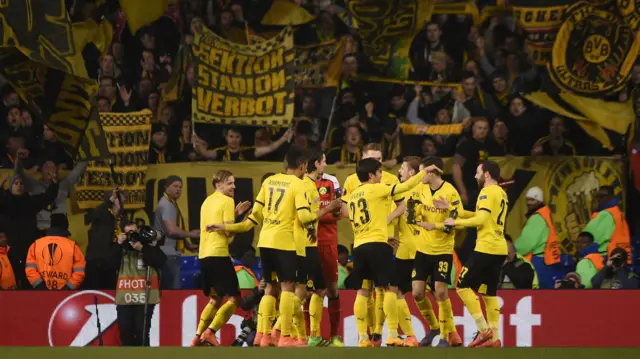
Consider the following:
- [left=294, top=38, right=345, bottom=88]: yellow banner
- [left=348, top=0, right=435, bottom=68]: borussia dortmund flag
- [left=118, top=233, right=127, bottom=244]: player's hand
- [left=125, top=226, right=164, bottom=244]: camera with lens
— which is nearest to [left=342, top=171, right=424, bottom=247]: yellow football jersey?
[left=125, top=226, right=164, bottom=244]: camera with lens

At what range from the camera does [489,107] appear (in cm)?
1922

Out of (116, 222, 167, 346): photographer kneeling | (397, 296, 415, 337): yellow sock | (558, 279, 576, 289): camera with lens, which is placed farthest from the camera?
(558, 279, 576, 289): camera with lens

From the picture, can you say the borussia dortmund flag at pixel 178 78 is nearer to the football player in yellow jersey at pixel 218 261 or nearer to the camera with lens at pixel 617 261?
the football player in yellow jersey at pixel 218 261

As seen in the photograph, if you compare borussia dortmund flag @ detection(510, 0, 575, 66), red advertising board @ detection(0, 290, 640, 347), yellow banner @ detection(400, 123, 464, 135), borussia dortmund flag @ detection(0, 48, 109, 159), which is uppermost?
borussia dortmund flag @ detection(510, 0, 575, 66)

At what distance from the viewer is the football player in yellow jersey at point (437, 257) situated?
1561 cm

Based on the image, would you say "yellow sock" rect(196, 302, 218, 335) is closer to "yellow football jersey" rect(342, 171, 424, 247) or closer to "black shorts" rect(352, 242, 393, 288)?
"black shorts" rect(352, 242, 393, 288)

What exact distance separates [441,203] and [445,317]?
132 centimetres

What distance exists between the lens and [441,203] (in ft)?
50.8

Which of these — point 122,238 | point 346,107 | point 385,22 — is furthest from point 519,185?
point 122,238

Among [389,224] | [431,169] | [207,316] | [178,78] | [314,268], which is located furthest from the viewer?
[178,78]

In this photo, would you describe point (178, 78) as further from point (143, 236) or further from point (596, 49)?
point (596, 49)

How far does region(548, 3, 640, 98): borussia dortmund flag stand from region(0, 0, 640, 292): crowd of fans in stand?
29cm

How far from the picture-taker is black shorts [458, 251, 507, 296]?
1514 cm

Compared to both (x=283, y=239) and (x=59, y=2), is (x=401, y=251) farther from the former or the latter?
(x=59, y=2)
